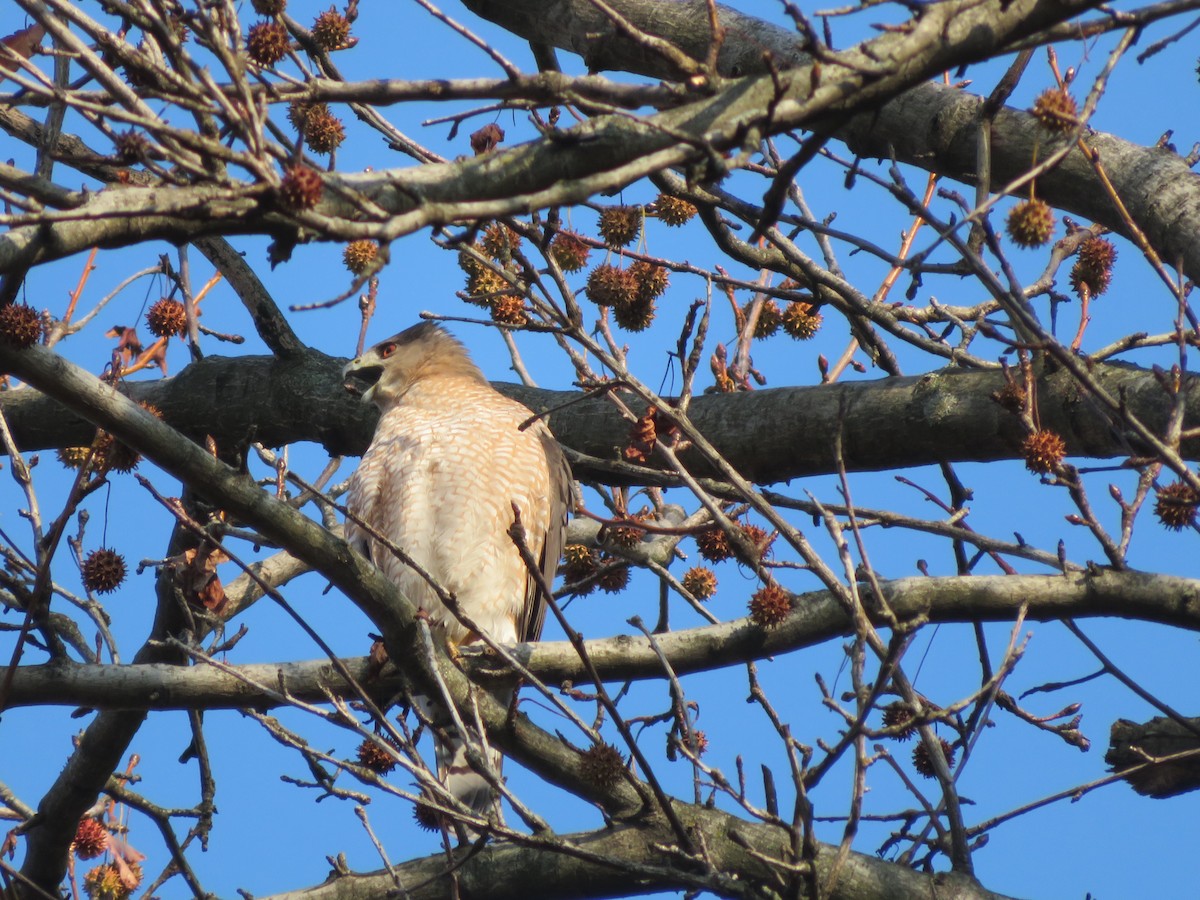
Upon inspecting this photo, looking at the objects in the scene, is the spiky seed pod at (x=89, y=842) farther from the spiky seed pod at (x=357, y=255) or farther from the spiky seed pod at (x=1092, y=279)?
the spiky seed pod at (x=1092, y=279)

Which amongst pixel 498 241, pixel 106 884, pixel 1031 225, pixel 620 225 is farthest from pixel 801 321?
pixel 106 884

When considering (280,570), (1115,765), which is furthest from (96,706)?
(1115,765)

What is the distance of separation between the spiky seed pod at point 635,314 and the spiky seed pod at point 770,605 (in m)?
1.31

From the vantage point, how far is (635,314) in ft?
15.0

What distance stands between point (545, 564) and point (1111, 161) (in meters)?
2.77

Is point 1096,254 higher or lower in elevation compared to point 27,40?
lower

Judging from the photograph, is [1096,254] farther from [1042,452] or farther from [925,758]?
[925,758]

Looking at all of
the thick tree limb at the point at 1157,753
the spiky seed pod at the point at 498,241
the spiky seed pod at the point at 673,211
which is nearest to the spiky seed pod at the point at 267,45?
the spiky seed pod at the point at 498,241

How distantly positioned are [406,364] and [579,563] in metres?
1.94

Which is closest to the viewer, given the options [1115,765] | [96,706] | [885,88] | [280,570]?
[885,88]

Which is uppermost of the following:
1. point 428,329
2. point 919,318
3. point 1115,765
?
point 428,329

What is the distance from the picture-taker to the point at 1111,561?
360 centimetres

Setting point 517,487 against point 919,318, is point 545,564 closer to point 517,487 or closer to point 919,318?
point 517,487

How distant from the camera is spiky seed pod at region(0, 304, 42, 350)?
288cm
